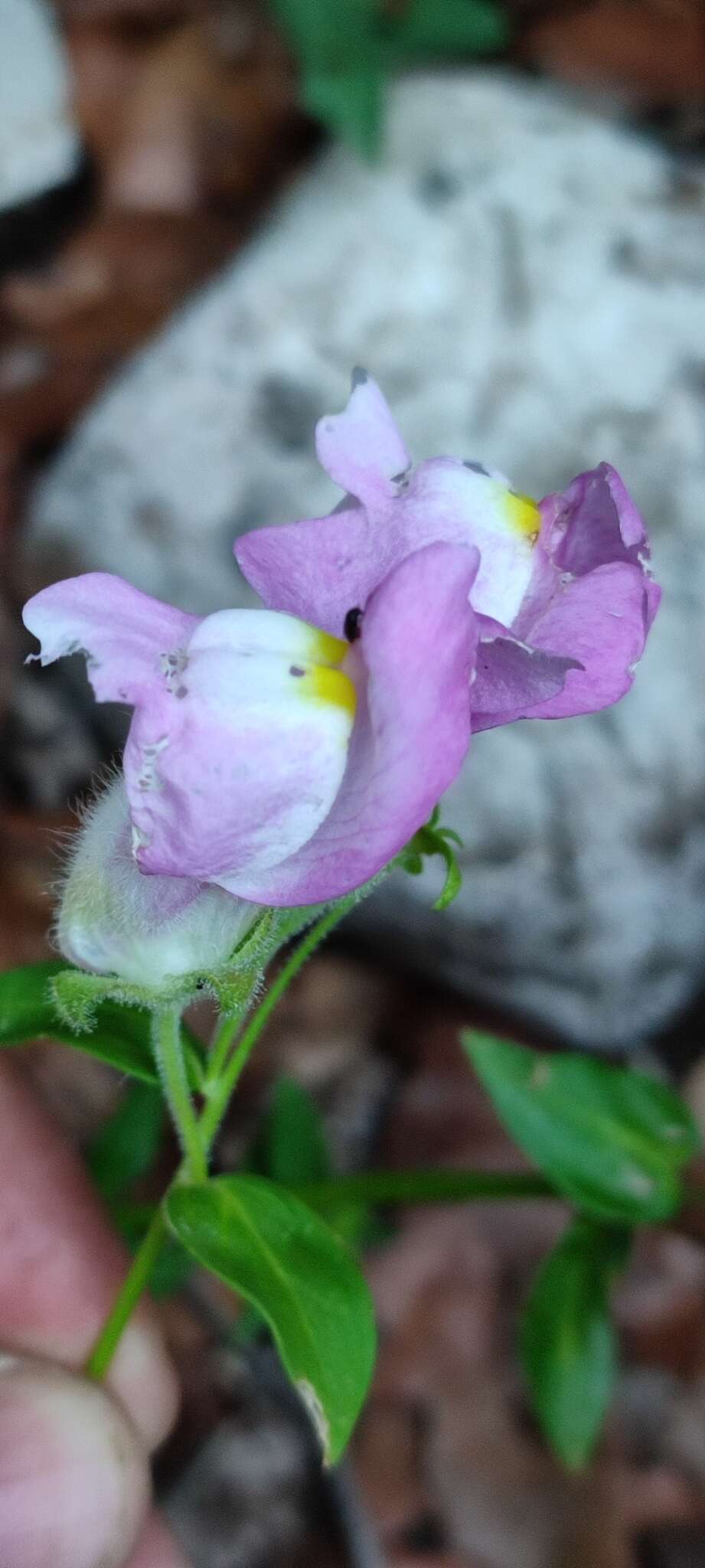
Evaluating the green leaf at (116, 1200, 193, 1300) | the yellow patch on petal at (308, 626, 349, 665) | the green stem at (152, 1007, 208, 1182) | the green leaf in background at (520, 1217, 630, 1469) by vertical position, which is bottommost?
the green leaf in background at (520, 1217, 630, 1469)

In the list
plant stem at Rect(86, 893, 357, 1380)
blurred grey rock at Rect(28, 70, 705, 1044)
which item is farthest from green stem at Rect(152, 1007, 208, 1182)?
blurred grey rock at Rect(28, 70, 705, 1044)

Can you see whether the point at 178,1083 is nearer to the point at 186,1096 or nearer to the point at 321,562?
the point at 186,1096

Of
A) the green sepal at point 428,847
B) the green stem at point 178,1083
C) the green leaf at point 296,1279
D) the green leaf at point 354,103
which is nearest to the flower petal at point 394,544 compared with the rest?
the green sepal at point 428,847

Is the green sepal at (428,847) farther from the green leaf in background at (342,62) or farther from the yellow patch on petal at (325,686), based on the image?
the green leaf in background at (342,62)

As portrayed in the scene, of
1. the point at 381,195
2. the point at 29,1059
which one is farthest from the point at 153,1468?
the point at 381,195

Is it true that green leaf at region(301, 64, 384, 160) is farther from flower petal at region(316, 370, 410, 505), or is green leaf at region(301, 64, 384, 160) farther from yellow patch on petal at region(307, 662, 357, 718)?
yellow patch on petal at region(307, 662, 357, 718)

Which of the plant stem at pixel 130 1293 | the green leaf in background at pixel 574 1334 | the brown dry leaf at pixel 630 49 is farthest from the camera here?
the brown dry leaf at pixel 630 49

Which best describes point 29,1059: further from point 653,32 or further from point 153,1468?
point 653,32
